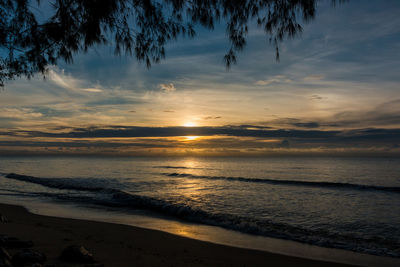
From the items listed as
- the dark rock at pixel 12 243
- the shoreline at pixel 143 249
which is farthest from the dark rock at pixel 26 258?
the dark rock at pixel 12 243

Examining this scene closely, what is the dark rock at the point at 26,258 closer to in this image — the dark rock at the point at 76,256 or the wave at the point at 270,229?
the dark rock at the point at 76,256

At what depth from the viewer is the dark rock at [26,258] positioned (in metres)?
4.09

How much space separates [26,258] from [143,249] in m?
3.09

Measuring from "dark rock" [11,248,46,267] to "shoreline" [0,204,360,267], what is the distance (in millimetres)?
311

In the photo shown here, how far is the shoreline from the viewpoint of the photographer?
18.6ft

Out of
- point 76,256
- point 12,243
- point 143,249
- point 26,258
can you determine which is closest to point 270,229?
point 143,249

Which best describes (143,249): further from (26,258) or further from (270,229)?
(270,229)

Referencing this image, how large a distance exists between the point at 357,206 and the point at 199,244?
12338 millimetres

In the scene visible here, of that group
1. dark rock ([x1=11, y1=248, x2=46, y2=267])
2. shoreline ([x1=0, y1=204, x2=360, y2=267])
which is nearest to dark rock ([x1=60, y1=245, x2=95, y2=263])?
shoreline ([x1=0, y1=204, x2=360, y2=267])

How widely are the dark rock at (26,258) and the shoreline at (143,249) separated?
1.02 ft

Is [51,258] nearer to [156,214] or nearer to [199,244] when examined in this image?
[199,244]

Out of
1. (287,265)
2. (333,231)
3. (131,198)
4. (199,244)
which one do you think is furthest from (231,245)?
(131,198)

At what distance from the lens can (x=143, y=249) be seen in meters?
6.76

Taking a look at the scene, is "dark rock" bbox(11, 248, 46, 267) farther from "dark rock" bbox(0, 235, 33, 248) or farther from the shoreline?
"dark rock" bbox(0, 235, 33, 248)
